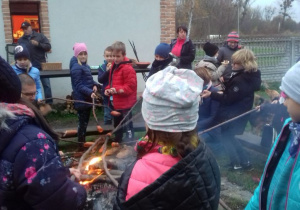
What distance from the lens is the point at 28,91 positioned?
3.35 m

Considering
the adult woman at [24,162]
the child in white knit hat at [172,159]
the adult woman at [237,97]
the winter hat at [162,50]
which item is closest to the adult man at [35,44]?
the winter hat at [162,50]

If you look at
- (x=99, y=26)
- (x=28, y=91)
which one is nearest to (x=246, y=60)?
(x=28, y=91)

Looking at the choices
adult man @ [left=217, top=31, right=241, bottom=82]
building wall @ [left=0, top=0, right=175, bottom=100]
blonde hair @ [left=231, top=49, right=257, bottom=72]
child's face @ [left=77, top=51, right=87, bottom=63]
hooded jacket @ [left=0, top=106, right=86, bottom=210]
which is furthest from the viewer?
building wall @ [left=0, top=0, right=175, bottom=100]

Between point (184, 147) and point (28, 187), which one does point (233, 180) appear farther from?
point (28, 187)

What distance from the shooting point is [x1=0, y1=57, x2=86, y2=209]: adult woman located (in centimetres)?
158

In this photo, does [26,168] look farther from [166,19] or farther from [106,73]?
[166,19]

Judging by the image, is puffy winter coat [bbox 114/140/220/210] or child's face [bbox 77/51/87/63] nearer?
puffy winter coat [bbox 114/140/220/210]

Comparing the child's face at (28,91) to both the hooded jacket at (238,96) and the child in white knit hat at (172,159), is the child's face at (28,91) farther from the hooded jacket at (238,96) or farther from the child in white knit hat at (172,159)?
the hooded jacket at (238,96)

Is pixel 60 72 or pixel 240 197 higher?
pixel 60 72

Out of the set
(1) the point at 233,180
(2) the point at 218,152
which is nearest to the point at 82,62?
(2) the point at 218,152

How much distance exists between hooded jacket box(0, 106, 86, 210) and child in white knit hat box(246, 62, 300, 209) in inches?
46.0

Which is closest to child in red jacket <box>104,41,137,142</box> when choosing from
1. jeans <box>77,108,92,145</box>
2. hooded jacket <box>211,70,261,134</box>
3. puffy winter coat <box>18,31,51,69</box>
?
jeans <box>77,108,92,145</box>

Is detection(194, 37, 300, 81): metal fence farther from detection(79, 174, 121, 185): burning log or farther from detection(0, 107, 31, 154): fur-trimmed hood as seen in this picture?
detection(0, 107, 31, 154): fur-trimmed hood

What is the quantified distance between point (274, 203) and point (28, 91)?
2444 millimetres
